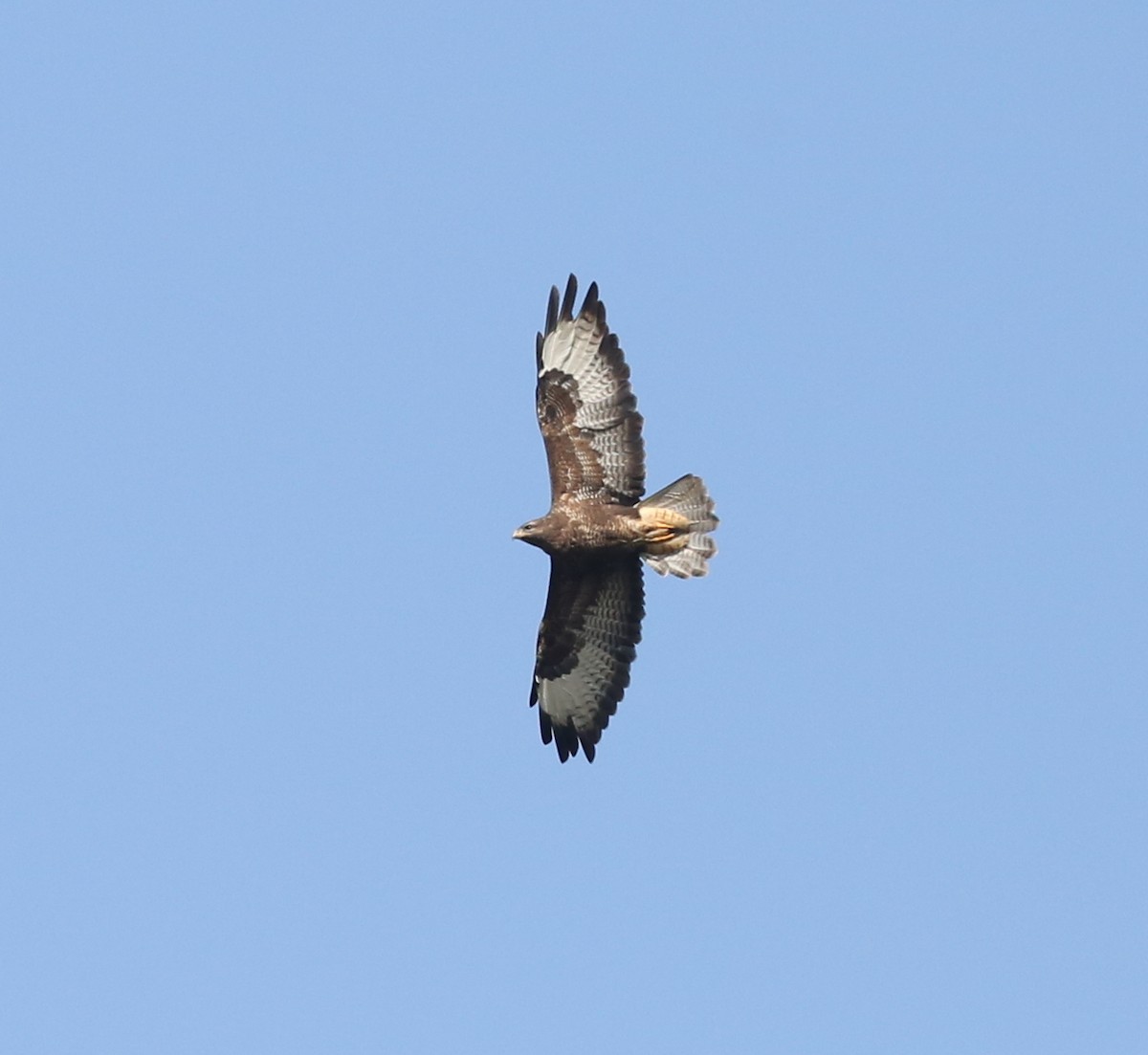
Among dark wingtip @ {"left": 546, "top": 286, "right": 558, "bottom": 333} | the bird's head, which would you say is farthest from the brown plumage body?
dark wingtip @ {"left": 546, "top": 286, "right": 558, "bottom": 333}

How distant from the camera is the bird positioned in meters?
17.9

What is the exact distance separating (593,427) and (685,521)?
3.32 ft

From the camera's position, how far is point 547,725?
1900cm

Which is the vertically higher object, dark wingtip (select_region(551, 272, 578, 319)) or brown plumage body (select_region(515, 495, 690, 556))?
dark wingtip (select_region(551, 272, 578, 319))

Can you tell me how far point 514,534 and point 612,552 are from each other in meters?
0.78

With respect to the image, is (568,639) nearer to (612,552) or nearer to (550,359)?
(612,552)

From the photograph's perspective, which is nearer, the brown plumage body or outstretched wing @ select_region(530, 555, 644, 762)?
the brown plumage body

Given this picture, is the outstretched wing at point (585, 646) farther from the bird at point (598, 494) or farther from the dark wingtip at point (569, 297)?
the dark wingtip at point (569, 297)

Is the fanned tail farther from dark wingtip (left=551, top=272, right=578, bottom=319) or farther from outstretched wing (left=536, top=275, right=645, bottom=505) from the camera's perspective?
dark wingtip (left=551, top=272, right=578, bottom=319)

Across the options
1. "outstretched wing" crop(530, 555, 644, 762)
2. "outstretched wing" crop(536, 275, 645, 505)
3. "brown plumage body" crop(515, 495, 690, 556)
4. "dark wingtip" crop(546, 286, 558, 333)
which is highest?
"dark wingtip" crop(546, 286, 558, 333)

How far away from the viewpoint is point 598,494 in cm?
1795

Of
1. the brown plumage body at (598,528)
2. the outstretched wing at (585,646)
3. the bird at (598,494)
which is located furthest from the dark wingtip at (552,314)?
the outstretched wing at (585,646)

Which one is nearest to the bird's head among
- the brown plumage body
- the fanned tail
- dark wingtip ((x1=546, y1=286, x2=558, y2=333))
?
the brown plumage body

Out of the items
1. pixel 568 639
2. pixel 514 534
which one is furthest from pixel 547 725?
pixel 514 534
